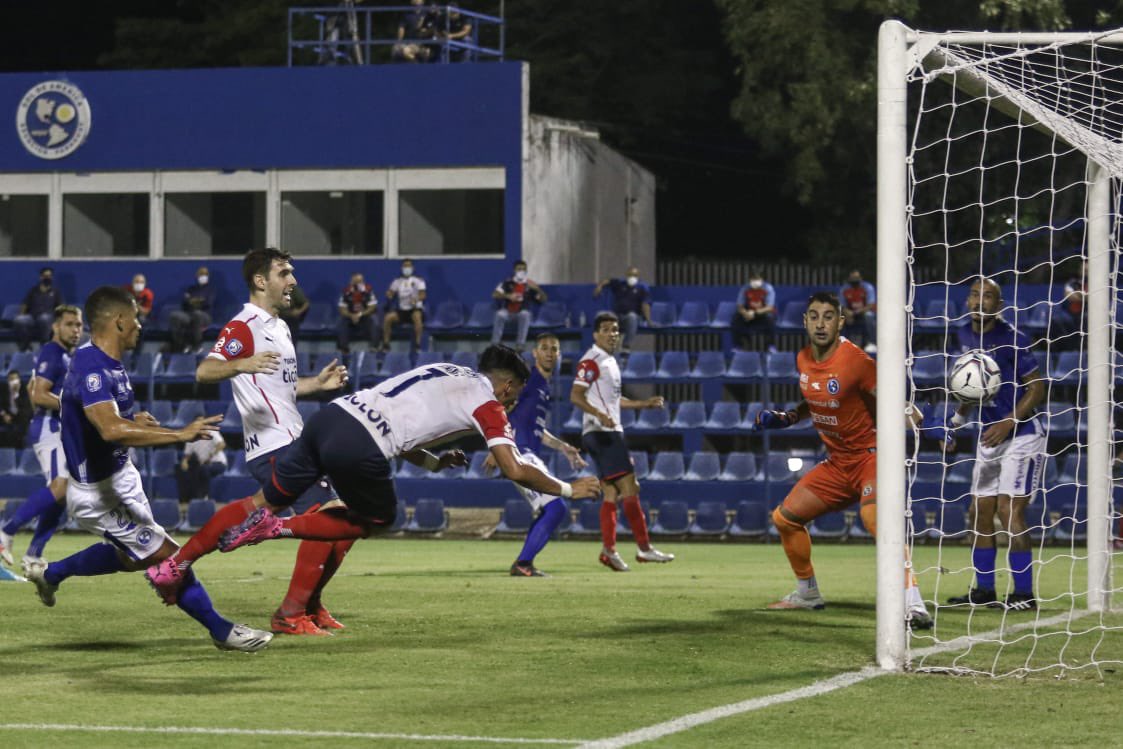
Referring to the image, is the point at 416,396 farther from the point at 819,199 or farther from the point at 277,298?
the point at 819,199

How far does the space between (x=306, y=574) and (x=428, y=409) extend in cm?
178

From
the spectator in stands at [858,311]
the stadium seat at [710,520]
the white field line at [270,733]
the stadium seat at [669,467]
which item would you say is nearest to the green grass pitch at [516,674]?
the white field line at [270,733]

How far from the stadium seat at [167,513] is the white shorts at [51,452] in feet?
26.7

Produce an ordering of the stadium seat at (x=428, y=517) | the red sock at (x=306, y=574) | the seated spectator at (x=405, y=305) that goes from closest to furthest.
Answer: the red sock at (x=306, y=574), the stadium seat at (x=428, y=517), the seated spectator at (x=405, y=305)

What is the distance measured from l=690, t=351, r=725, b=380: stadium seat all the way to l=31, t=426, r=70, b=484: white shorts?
11.6 meters

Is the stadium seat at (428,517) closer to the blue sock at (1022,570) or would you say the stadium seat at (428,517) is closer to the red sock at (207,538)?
the blue sock at (1022,570)

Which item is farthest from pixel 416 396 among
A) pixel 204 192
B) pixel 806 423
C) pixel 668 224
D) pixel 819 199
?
pixel 668 224

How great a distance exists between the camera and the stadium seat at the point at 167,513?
950 inches

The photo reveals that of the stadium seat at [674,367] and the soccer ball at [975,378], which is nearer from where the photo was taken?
the soccer ball at [975,378]

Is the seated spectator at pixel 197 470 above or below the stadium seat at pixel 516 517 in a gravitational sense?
above

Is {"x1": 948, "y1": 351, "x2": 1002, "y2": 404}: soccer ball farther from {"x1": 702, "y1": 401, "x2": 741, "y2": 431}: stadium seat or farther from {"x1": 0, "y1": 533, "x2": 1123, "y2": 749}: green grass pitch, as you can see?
{"x1": 702, "y1": 401, "x2": 741, "y2": 431}: stadium seat

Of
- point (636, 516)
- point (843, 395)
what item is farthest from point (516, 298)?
point (843, 395)

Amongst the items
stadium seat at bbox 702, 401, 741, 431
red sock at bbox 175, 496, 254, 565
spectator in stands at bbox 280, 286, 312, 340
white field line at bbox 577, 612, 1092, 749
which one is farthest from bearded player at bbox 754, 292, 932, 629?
spectator in stands at bbox 280, 286, 312, 340

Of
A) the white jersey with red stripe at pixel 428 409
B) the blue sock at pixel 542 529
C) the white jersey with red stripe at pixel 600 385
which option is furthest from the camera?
the white jersey with red stripe at pixel 600 385
